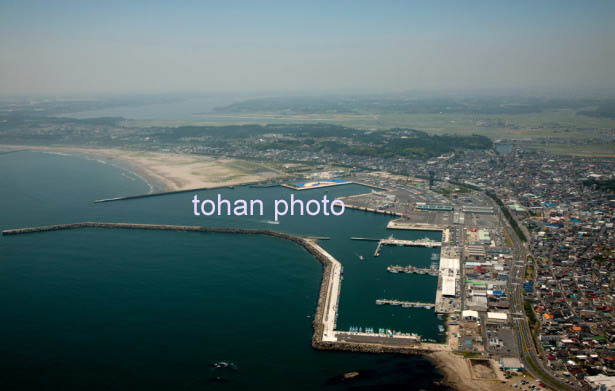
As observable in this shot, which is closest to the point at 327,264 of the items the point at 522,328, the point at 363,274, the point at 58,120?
the point at 363,274

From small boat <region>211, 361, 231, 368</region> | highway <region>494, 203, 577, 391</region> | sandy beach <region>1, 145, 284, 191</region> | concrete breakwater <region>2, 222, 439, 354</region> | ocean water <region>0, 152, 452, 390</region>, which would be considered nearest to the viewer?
highway <region>494, 203, 577, 391</region>

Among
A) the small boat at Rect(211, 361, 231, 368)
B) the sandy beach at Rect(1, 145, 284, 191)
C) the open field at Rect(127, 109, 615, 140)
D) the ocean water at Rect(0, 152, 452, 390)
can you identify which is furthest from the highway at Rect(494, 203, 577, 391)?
the open field at Rect(127, 109, 615, 140)

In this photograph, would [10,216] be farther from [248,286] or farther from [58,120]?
[58,120]

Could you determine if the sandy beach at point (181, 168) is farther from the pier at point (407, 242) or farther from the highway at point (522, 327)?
the highway at point (522, 327)

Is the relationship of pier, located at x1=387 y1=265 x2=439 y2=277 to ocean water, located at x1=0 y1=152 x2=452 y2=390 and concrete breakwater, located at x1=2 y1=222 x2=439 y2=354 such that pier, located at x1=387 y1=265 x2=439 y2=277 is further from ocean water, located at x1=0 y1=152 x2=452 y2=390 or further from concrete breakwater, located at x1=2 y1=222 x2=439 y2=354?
concrete breakwater, located at x1=2 y1=222 x2=439 y2=354

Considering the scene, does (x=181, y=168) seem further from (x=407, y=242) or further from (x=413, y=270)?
(x=413, y=270)
